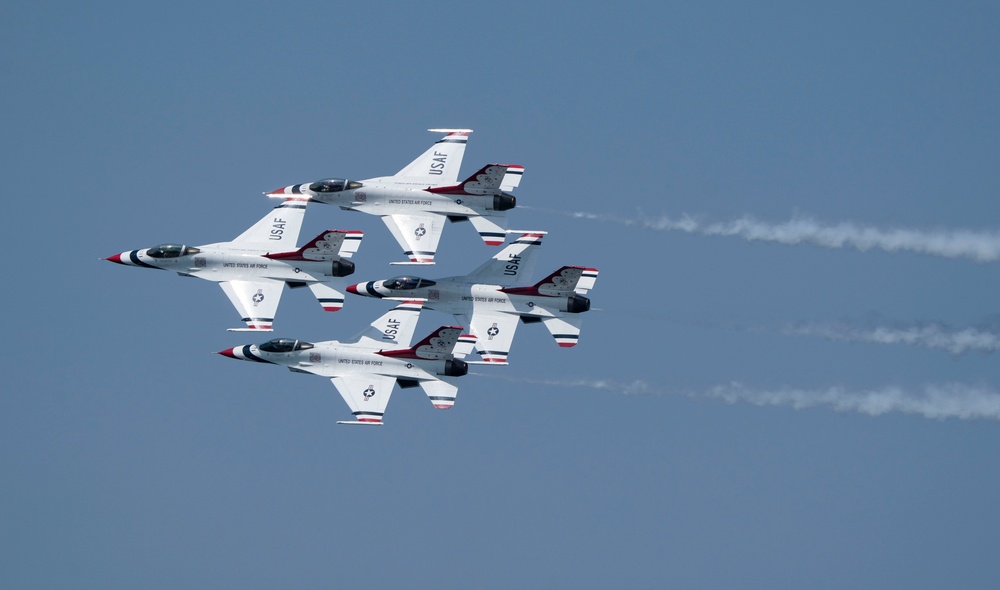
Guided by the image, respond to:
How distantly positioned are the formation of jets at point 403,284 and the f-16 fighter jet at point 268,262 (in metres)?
0.04

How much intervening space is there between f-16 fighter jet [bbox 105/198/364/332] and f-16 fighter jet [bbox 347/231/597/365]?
248 cm

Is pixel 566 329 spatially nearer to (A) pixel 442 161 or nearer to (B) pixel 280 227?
(A) pixel 442 161

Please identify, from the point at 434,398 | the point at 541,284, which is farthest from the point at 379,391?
the point at 541,284

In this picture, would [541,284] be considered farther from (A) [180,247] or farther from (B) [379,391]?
(A) [180,247]

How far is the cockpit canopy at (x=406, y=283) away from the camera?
3489 inches

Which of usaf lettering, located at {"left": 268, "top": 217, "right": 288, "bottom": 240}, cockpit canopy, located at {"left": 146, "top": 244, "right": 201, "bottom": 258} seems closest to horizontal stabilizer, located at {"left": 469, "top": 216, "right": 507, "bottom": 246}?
usaf lettering, located at {"left": 268, "top": 217, "right": 288, "bottom": 240}

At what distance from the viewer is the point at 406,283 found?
8881cm

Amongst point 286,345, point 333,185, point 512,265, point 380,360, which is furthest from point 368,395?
point 333,185

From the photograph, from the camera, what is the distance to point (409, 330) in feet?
288

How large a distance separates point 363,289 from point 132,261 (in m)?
10.4

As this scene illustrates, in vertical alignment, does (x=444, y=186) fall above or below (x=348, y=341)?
above

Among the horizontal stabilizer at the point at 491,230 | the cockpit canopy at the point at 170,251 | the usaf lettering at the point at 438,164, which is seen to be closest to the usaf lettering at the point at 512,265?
the horizontal stabilizer at the point at 491,230

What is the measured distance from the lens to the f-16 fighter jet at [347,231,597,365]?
8681cm

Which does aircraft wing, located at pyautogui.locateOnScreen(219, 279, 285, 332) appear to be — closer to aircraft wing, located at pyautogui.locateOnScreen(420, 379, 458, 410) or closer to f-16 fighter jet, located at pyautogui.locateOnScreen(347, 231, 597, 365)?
f-16 fighter jet, located at pyautogui.locateOnScreen(347, 231, 597, 365)
